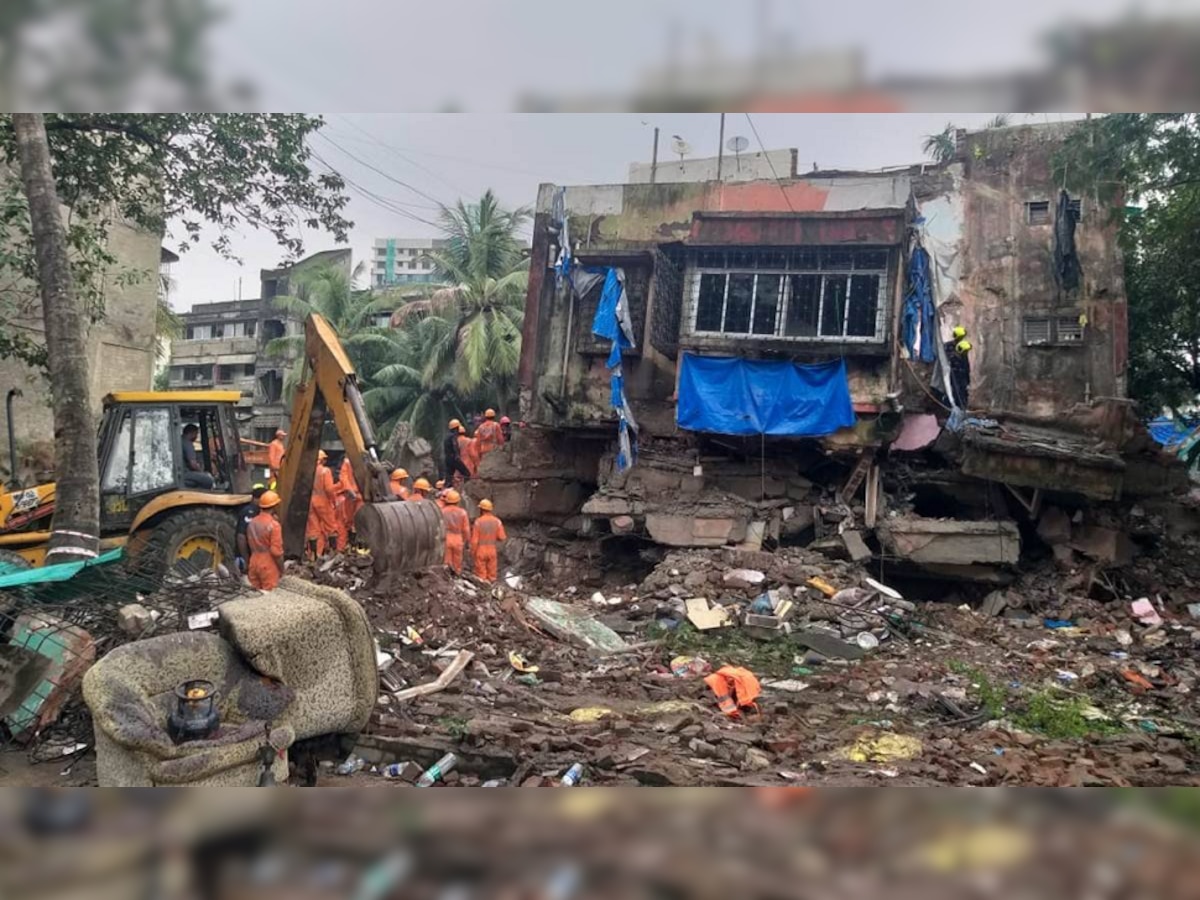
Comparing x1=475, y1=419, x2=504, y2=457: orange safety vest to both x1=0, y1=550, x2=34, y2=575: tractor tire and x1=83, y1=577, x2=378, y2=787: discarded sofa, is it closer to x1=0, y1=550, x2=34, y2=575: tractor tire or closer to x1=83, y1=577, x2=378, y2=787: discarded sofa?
x1=0, y1=550, x2=34, y2=575: tractor tire

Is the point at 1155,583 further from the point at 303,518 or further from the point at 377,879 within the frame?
the point at 377,879

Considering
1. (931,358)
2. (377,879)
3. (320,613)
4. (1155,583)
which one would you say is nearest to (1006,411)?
(931,358)

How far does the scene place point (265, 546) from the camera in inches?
319

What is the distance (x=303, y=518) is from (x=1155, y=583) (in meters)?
10.7

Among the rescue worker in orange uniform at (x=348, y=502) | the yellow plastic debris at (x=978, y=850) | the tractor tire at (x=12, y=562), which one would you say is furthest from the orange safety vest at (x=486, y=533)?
the yellow plastic debris at (x=978, y=850)

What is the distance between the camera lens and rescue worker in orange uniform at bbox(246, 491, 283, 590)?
8070 millimetres

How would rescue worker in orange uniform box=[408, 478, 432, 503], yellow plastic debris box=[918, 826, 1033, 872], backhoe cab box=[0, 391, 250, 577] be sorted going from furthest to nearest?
1. rescue worker in orange uniform box=[408, 478, 432, 503]
2. backhoe cab box=[0, 391, 250, 577]
3. yellow plastic debris box=[918, 826, 1033, 872]

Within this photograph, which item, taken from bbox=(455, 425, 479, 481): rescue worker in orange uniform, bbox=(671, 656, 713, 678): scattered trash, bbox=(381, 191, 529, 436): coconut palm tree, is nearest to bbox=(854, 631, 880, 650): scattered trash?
bbox=(671, 656, 713, 678): scattered trash

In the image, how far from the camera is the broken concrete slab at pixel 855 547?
39.1 feet

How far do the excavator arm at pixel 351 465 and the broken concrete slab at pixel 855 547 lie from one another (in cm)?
620

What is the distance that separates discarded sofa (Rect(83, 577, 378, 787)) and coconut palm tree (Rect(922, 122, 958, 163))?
12.3 m

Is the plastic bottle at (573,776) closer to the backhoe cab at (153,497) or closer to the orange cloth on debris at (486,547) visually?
the backhoe cab at (153,497)

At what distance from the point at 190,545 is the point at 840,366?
8.55m

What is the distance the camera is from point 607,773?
5.29 m
